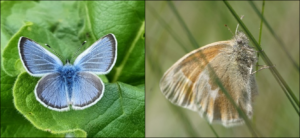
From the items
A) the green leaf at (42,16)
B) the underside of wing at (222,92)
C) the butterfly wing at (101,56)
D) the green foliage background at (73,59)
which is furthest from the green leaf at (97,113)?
the green leaf at (42,16)

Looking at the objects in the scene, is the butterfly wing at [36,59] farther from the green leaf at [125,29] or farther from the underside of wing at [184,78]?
the underside of wing at [184,78]

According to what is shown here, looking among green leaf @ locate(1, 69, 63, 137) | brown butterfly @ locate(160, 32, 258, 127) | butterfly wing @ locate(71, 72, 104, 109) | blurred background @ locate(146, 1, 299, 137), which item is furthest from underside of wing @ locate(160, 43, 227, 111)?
green leaf @ locate(1, 69, 63, 137)

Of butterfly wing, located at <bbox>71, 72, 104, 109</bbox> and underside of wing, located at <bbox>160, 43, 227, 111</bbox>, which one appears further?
underside of wing, located at <bbox>160, 43, 227, 111</bbox>

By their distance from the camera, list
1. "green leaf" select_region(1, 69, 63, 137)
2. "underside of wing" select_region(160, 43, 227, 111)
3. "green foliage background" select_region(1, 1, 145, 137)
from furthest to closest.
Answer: "green leaf" select_region(1, 69, 63, 137)
"underside of wing" select_region(160, 43, 227, 111)
"green foliage background" select_region(1, 1, 145, 137)

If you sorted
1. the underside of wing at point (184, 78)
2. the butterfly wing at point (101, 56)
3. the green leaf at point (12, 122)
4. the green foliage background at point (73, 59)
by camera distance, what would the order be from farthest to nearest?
the green leaf at point (12, 122)
the underside of wing at point (184, 78)
the green foliage background at point (73, 59)
the butterfly wing at point (101, 56)

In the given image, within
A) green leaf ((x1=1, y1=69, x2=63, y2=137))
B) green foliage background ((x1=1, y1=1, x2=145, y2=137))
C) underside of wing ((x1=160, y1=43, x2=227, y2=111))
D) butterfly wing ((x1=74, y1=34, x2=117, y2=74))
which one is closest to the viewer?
butterfly wing ((x1=74, y1=34, x2=117, y2=74))

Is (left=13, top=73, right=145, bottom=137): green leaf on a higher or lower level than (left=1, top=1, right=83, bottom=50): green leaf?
lower

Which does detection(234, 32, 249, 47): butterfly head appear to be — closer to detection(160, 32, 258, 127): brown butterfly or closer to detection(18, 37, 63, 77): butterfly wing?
detection(160, 32, 258, 127): brown butterfly
